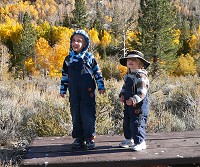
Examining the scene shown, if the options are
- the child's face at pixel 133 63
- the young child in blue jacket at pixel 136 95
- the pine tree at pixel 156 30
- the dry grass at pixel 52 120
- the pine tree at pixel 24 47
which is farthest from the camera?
the pine tree at pixel 24 47

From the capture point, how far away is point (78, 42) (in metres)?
3.96

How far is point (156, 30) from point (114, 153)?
32.0m

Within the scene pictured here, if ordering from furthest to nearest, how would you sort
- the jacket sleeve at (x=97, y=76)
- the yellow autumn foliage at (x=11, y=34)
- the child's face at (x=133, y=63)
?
the yellow autumn foliage at (x=11, y=34)
the jacket sleeve at (x=97, y=76)
the child's face at (x=133, y=63)

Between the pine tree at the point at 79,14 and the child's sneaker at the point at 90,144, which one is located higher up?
the pine tree at the point at 79,14

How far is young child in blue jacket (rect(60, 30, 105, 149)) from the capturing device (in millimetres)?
3938

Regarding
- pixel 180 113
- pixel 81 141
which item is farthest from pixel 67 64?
pixel 180 113

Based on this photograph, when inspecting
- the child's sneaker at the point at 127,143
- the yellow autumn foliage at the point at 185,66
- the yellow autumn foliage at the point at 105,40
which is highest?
the yellow autumn foliage at the point at 105,40

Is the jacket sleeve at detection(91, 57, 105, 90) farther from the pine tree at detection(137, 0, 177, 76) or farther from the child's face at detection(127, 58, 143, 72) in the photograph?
the pine tree at detection(137, 0, 177, 76)

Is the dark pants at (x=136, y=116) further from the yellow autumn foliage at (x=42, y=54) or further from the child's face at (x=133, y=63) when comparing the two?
the yellow autumn foliage at (x=42, y=54)

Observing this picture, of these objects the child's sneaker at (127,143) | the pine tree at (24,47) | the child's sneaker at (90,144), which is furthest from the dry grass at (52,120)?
the pine tree at (24,47)

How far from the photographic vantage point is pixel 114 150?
3848mm

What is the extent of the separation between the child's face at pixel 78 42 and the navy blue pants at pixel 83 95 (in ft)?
0.57

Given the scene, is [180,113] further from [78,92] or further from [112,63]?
[112,63]

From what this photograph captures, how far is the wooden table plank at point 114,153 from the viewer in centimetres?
343
